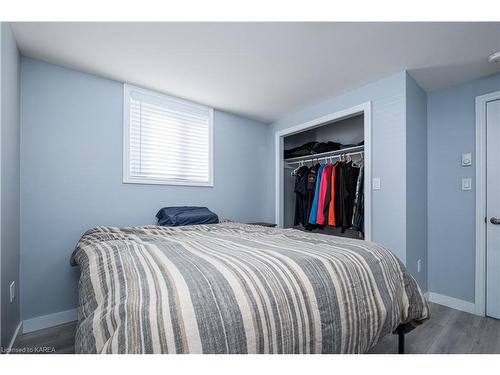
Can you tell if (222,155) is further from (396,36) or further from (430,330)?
(430,330)

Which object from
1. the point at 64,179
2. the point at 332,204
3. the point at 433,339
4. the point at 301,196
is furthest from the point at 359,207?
the point at 64,179

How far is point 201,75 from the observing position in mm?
2131

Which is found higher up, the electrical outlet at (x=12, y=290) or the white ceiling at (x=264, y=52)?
the white ceiling at (x=264, y=52)

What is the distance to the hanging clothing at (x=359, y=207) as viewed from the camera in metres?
2.40

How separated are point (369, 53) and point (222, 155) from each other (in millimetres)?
1837

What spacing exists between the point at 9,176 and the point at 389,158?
9.44 ft

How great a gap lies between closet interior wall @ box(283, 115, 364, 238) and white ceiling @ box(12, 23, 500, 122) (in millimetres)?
904

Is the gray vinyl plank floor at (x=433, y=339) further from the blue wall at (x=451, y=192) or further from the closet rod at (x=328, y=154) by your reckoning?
the closet rod at (x=328, y=154)

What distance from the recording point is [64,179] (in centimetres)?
195

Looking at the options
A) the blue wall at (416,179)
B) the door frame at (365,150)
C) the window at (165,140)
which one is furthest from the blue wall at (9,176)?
the blue wall at (416,179)

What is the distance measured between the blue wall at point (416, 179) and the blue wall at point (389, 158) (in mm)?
54

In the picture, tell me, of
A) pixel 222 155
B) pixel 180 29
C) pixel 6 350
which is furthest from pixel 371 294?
pixel 222 155

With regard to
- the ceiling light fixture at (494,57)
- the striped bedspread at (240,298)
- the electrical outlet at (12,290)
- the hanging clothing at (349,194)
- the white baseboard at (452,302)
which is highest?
the ceiling light fixture at (494,57)

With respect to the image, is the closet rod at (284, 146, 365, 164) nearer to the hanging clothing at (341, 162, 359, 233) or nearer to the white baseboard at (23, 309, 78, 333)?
the hanging clothing at (341, 162, 359, 233)
